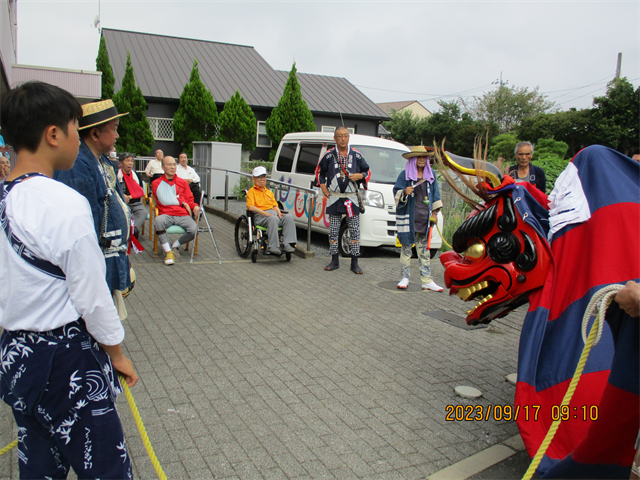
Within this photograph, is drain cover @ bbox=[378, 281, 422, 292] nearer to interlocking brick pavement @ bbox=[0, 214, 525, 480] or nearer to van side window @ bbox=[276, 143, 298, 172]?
interlocking brick pavement @ bbox=[0, 214, 525, 480]

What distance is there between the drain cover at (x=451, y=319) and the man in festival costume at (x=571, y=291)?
2.60 meters

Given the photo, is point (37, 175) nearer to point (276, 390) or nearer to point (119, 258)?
point (119, 258)

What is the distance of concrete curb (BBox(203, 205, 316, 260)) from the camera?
9.12 meters

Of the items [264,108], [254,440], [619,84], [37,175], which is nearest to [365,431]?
[254,440]

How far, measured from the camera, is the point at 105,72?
20562 millimetres

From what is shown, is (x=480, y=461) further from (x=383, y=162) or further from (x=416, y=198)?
(x=383, y=162)

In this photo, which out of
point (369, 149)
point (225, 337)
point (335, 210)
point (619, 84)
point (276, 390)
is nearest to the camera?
point (276, 390)

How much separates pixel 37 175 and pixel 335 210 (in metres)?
6.54

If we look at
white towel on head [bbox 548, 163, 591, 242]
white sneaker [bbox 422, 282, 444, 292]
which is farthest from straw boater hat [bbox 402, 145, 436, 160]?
white towel on head [bbox 548, 163, 591, 242]

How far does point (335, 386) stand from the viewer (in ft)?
13.2

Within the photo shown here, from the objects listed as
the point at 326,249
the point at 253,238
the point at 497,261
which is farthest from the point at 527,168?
the point at 326,249

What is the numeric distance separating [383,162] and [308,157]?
1.75m

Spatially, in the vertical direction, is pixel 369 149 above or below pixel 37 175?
above

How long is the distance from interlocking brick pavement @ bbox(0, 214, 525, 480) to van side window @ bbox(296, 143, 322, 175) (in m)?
3.88
